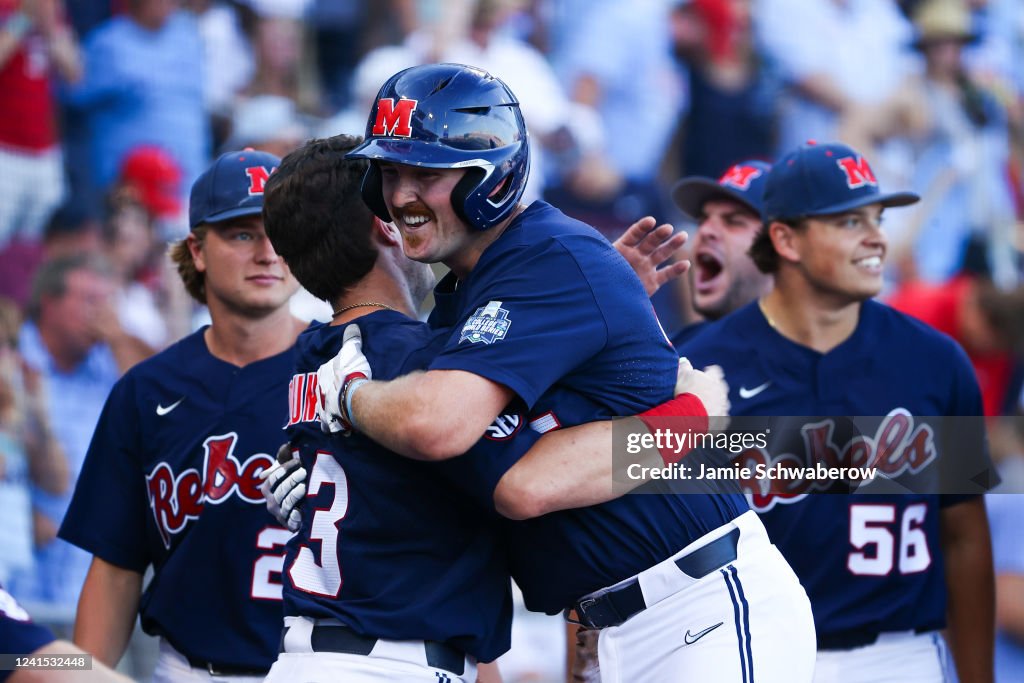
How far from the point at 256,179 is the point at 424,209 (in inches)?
57.7

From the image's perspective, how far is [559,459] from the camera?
296 centimetres

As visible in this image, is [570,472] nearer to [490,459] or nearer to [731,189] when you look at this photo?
[490,459]

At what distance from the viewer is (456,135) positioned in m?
2.96

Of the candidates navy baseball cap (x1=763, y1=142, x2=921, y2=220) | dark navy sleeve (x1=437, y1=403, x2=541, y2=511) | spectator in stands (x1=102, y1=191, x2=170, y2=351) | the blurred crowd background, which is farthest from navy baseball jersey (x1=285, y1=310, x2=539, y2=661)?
spectator in stands (x1=102, y1=191, x2=170, y2=351)

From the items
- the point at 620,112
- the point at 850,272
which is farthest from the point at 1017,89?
the point at 850,272

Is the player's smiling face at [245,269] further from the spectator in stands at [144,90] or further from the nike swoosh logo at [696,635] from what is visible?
the spectator in stands at [144,90]

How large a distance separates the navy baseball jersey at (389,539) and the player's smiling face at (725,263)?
2584 millimetres

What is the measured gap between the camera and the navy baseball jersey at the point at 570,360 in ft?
9.41

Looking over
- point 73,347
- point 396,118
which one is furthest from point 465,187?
point 73,347

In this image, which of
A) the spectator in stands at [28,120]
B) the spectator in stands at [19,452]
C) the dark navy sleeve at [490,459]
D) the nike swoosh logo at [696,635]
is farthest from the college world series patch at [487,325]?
the spectator in stands at [28,120]

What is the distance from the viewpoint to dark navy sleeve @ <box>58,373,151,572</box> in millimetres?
4199

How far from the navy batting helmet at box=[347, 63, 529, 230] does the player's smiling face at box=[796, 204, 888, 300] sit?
195cm

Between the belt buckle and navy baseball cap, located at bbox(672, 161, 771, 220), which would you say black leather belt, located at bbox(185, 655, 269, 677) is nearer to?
the belt buckle

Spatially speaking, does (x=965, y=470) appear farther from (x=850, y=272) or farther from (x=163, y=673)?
(x=163, y=673)
